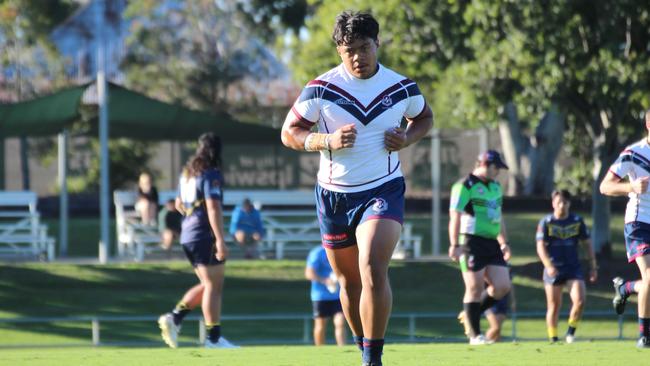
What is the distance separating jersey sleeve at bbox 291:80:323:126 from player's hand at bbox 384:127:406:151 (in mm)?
463

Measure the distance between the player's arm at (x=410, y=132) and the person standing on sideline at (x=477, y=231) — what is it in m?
4.84

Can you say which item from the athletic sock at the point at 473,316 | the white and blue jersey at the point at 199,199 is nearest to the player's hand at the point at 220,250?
the white and blue jersey at the point at 199,199

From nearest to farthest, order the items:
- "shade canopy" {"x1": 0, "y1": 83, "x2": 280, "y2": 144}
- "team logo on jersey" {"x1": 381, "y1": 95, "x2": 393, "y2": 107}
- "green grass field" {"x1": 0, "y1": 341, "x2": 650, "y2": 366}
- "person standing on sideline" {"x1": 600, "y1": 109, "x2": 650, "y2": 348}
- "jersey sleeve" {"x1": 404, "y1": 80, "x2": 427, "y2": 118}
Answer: "team logo on jersey" {"x1": 381, "y1": 95, "x2": 393, "y2": 107}
"jersey sleeve" {"x1": 404, "y1": 80, "x2": 427, "y2": 118}
"green grass field" {"x1": 0, "y1": 341, "x2": 650, "y2": 366}
"person standing on sideline" {"x1": 600, "y1": 109, "x2": 650, "y2": 348}
"shade canopy" {"x1": 0, "y1": 83, "x2": 280, "y2": 144}

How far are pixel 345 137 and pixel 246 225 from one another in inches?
577

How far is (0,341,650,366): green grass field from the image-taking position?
29.9ft

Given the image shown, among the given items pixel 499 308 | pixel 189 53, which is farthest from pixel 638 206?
pixel 189 53

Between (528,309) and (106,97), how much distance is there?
7.86 m

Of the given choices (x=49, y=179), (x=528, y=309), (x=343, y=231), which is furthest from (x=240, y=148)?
(x=343, y=231)

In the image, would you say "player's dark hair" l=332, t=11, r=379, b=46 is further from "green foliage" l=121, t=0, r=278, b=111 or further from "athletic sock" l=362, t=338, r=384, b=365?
"green foliage" l=121, t=0, r=278, b=111

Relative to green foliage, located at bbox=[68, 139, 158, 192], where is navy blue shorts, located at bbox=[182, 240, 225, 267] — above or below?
below

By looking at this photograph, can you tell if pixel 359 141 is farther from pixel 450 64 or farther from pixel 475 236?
pixel 450 64

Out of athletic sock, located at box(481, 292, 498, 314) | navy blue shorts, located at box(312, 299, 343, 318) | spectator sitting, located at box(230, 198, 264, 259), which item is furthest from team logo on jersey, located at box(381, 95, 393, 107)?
spectator sitting, located at box(230, 198, 264, 259)

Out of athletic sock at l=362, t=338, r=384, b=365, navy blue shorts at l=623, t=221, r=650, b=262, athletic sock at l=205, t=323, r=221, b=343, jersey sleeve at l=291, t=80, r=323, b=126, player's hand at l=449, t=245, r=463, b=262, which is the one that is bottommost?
athletic sock at l=205, t=323, r=221, b=343

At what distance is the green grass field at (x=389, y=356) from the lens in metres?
9.11
